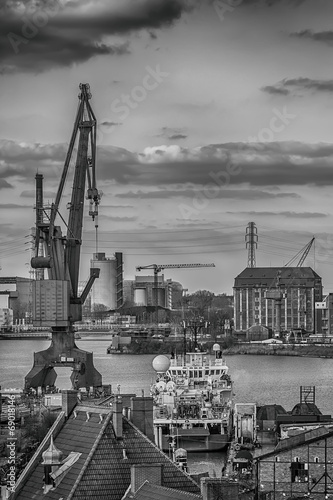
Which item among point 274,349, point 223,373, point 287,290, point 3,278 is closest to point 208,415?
point 223,373

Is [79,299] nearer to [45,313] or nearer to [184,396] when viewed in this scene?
[45,313]

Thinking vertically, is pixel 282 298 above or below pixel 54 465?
above

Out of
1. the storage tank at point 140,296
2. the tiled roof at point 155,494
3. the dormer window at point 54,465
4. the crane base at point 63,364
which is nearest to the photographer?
the tiled roof at point 155,494

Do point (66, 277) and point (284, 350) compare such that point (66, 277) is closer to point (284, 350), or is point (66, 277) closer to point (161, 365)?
point (161, 365)

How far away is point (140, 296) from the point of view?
7579 inches

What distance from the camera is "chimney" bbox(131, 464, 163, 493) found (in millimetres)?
13203

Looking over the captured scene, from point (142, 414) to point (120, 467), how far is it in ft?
4.02

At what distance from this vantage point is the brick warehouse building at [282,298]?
5157 inches

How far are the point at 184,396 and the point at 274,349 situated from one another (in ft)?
244

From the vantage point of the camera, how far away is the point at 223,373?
128ft

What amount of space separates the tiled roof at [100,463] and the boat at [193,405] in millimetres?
15189

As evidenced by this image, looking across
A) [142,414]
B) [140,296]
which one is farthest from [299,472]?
[140,296]

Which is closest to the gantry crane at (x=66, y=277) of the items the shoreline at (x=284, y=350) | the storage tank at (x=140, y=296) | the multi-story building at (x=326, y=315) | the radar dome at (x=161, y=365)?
the radar dome at (x=161, y=365)

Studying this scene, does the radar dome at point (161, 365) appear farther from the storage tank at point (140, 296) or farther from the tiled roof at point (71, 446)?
the storage tank at point (140, 296)
